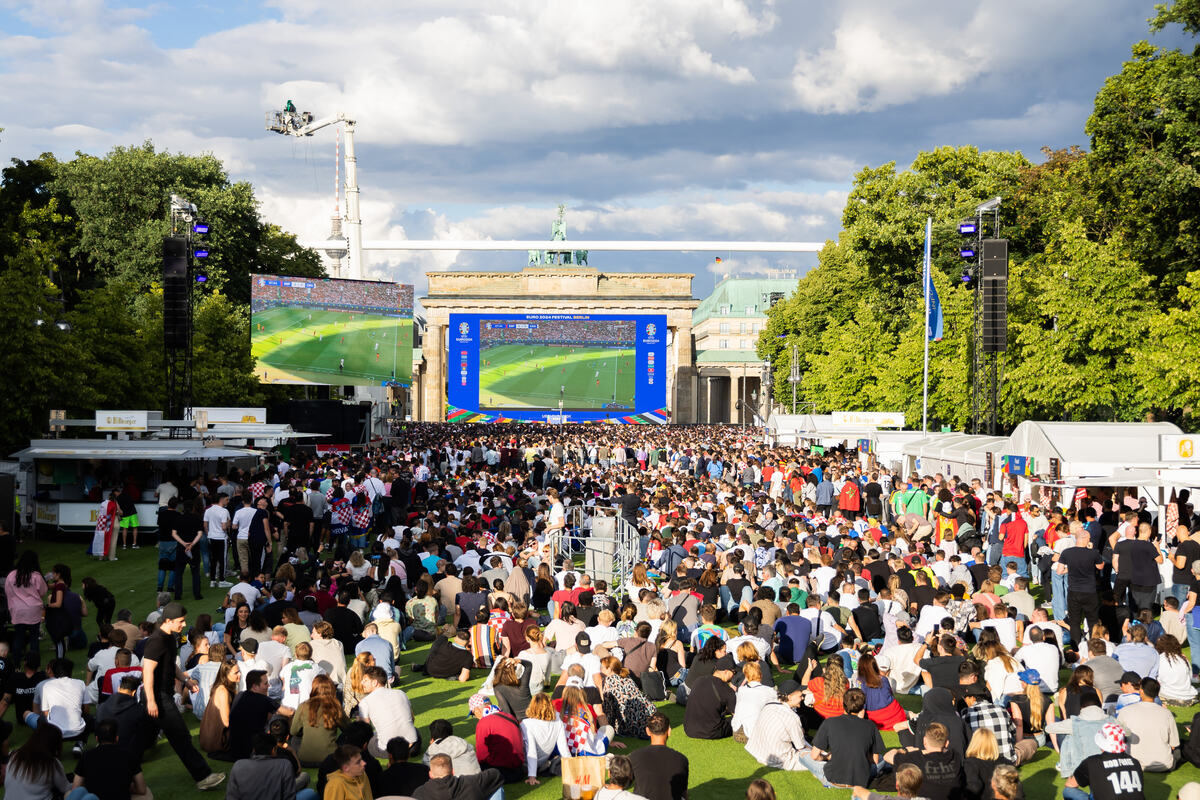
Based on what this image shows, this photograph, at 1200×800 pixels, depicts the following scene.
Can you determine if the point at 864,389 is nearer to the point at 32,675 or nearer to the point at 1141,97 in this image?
the point at 1141,97

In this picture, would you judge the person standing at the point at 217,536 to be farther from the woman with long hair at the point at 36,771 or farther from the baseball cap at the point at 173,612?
the woman with long hair at the point at 36,771

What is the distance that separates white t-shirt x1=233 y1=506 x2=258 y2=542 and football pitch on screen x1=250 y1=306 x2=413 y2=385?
92.1 ft

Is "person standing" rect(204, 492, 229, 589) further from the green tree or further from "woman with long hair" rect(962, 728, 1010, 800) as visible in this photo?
the green tree

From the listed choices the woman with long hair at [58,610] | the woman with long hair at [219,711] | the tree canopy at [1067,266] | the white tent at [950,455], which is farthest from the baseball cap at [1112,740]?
the tree canopy at [1067,266]

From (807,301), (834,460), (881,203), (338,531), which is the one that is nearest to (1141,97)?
(834,460)

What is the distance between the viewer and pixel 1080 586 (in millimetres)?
12680

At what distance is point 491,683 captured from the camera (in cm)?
946

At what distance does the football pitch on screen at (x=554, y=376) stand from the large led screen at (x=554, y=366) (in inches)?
2.7

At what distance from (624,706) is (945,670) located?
2.90 metres

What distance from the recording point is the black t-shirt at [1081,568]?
1258 cm

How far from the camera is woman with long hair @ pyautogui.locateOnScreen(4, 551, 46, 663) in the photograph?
11344 mm

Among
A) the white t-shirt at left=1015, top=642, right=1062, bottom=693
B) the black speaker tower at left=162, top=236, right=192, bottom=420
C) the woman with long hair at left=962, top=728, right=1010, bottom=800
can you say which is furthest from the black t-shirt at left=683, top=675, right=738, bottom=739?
the black speaker tower at left=162, top=236, right=192, bottom=420

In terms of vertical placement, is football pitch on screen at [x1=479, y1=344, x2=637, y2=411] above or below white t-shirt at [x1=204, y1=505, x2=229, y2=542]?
above

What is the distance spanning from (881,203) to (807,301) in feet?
64.5
